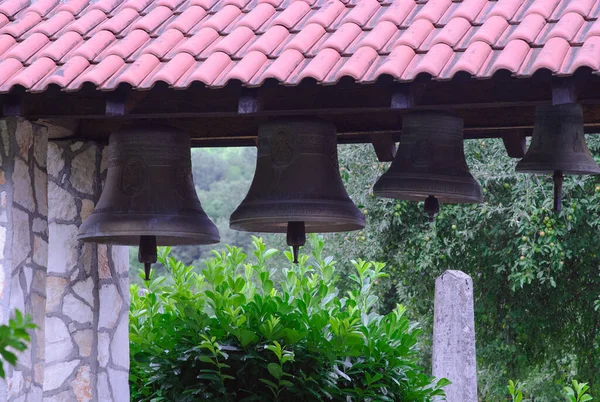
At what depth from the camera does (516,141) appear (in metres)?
4.76

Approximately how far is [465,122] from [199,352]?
5.53ft

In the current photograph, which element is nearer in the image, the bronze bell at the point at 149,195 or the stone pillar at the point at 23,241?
the stone pillar at the point at 23,241

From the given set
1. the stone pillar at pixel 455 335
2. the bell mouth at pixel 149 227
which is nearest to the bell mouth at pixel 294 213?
the bell mouth at pixel 149 227

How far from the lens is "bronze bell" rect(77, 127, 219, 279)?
396cm

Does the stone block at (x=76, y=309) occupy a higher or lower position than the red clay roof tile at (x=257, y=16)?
lower

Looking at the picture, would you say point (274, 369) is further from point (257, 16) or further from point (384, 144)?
point (257, 16)

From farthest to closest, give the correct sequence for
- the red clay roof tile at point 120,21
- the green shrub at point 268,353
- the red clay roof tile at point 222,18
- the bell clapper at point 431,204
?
1. the green shrub at point 268,353
2. the bell clapper at point 431,204
3. the red clay roof tile at point 120,21
4. the red clay roof tile at point 222,18

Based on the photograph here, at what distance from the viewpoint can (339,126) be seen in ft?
14.9

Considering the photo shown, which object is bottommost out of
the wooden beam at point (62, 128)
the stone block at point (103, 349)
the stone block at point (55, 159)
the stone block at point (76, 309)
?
the stone block at point (103, 349)

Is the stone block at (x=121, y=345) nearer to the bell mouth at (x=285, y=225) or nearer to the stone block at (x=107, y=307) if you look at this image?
the stone block at (x=107, y=307)

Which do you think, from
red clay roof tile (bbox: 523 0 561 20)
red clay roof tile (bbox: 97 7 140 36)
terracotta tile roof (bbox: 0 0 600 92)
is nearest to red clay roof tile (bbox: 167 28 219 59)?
terracotta tile roof (bbox: 0 0 600 92)

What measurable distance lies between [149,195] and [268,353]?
119 cm

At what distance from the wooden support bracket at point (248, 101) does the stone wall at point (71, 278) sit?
3.26 ft

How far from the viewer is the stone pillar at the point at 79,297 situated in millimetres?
4531
